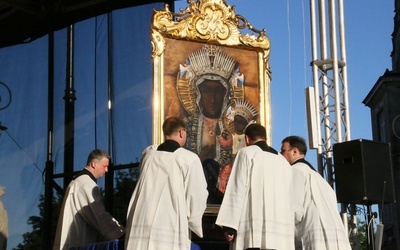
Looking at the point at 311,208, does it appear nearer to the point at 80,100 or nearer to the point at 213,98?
the point at 213,98

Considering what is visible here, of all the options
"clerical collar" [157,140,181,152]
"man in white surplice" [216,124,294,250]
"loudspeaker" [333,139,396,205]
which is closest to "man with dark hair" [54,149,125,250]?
"clerical collar" [157,140,181,152]

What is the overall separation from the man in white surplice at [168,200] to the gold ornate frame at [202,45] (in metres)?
2.42

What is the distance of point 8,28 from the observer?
11859mm

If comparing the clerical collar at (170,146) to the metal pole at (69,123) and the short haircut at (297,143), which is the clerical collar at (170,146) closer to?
the short haircut at (297,143)

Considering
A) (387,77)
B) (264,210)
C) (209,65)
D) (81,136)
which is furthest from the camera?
(387,77)

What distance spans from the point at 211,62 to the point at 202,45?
0.25 m

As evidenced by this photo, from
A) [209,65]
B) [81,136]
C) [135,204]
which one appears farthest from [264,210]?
[81,136]

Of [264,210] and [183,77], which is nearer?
[264,210]

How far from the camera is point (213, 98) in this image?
10070mm

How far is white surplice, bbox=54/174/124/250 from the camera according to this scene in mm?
7938

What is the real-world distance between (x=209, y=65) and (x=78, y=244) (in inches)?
127

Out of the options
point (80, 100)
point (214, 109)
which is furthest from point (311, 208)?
point (80, 100)

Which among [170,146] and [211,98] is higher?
[211,98]

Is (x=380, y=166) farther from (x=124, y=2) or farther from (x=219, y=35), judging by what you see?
(x=124, y=2)
